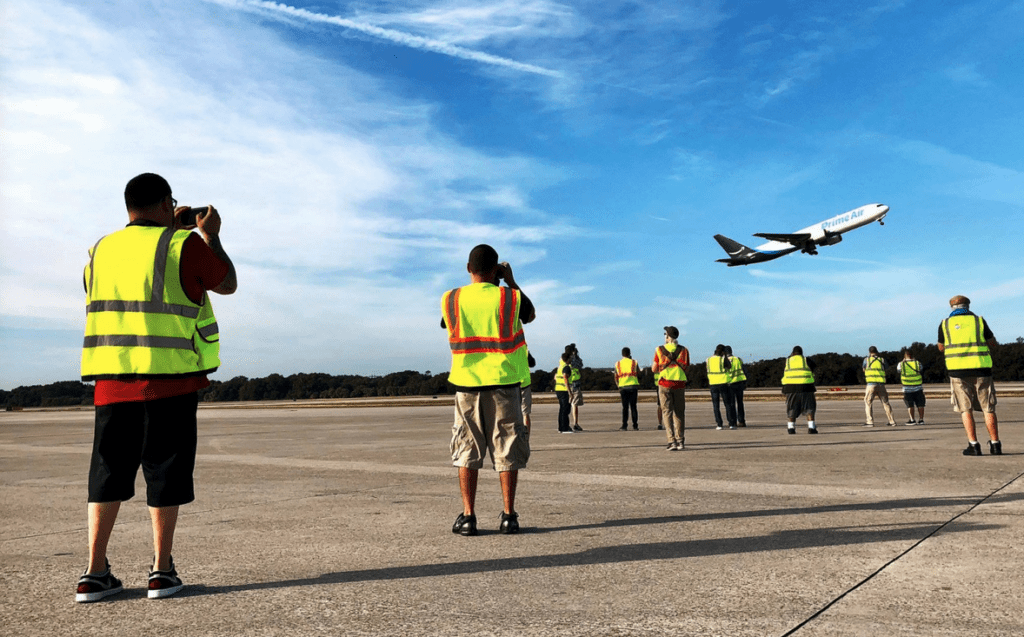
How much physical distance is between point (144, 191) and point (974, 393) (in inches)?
362

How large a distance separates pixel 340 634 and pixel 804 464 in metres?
6.98

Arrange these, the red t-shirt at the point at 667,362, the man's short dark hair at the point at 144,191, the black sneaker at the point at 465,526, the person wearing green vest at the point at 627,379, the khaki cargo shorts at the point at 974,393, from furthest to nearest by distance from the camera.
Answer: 1. the person wearing green vest at the point at 627,379
2. the red t-shirt at the point at 667,362
3. the khaki cargo shorts at the point at 974,393
4. the black sneaker at the point at 465,526
5. the man's short dark hair at the point at 144,191

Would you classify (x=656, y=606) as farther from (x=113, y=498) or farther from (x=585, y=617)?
(x=113, y=498)

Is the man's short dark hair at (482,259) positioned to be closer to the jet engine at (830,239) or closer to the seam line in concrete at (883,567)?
the seam line in concrete at (883,567)

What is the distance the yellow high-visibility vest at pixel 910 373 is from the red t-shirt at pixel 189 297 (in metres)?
16.0

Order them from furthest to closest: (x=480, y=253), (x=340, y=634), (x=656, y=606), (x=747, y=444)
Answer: (x=747, y=444) → (x=480, y=253) → (x=656, y=606) → (x=340, y=634)

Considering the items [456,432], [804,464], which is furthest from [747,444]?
[456,432]

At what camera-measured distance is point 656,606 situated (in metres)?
3.29

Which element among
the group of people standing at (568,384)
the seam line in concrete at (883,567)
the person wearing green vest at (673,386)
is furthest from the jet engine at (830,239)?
the seam line in concrete at (883,567)

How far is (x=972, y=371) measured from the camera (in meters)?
9.21

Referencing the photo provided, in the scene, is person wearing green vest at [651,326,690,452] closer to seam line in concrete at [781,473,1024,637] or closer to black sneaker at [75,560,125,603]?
seam line in concrete at [781,473,1024,637]

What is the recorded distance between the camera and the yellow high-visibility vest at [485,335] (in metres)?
5.23

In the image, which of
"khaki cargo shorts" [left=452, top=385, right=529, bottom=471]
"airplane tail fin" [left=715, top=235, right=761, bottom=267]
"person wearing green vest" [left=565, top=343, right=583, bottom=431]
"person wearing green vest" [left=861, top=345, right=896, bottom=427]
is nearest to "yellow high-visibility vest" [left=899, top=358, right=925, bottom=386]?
"person wearing green vest" [left=861, top=345, right=896, bottom=427]

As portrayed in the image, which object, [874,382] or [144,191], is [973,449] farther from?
[144,191]
